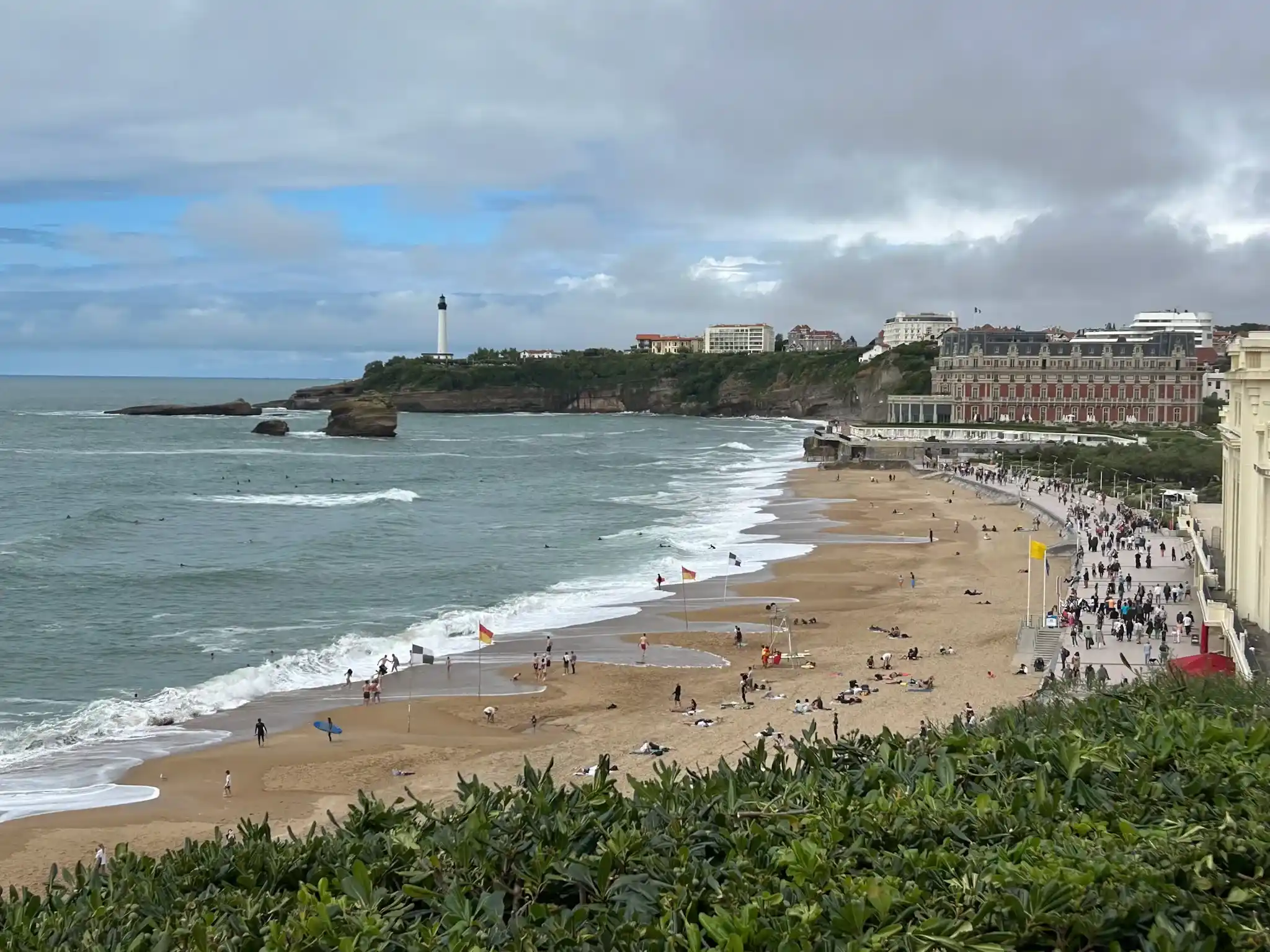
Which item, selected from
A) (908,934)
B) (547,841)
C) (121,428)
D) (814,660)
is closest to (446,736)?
(814,660)

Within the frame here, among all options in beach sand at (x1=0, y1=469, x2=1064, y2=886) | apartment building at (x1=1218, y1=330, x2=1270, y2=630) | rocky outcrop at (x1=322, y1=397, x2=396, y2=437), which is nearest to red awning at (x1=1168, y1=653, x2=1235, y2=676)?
apartment building at (x1=1218, y1=330, x2=1270, y2=630)

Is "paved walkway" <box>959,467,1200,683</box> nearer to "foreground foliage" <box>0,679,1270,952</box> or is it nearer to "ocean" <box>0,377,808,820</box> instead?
"foreground foliage" <box>0,679,1270,952</box>

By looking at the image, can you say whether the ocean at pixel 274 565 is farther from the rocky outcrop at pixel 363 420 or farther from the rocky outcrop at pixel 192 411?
the rocky outcrop at pixel 192 411

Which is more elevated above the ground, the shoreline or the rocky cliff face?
the rocky cliff face

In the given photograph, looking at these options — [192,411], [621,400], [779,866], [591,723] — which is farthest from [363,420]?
[779,866]

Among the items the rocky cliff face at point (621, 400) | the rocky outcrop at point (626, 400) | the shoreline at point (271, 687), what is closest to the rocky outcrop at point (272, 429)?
the rocky outcrop at point (626, 400)

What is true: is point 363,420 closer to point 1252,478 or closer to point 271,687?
point 271,687

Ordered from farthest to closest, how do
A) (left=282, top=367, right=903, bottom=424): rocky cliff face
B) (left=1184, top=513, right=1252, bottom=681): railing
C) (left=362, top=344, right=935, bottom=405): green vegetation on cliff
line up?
(left=362, top=344, right=935, bottom=405): green vegetation on cliff, (left=282, top=367, right=903, bottom=424): rocky cliff face, (left=1184, top=513, right=1252, bottom=681): railing
